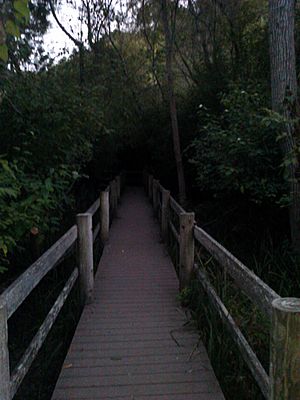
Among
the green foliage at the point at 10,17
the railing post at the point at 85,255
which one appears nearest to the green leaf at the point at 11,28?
the green foliage at the point at 10,17

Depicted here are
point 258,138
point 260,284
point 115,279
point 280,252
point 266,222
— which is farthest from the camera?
point 266,222

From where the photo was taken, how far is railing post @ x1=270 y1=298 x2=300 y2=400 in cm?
196

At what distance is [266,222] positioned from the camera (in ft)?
31.4

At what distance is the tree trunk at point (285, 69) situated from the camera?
721cm

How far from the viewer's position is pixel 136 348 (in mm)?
3947

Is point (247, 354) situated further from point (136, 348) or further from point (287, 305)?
point (136, 348)

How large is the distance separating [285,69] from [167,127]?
7.78 m

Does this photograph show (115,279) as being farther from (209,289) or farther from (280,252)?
(280,252)

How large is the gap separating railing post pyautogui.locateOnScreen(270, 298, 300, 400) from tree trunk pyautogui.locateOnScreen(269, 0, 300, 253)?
5450 mm

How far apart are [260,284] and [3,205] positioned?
251cm

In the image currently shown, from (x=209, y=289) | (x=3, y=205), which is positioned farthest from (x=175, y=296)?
(x=3, y=205)

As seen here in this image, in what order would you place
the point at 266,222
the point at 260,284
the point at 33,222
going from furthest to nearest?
the point at 266,222 → the point at 33,222 → the point at 260,284

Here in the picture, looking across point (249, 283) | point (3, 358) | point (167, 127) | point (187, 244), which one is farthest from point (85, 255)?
point (167, 127)

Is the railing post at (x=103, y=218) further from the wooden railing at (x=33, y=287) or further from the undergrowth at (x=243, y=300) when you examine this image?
the wooden railing at (x=33, y=287)
